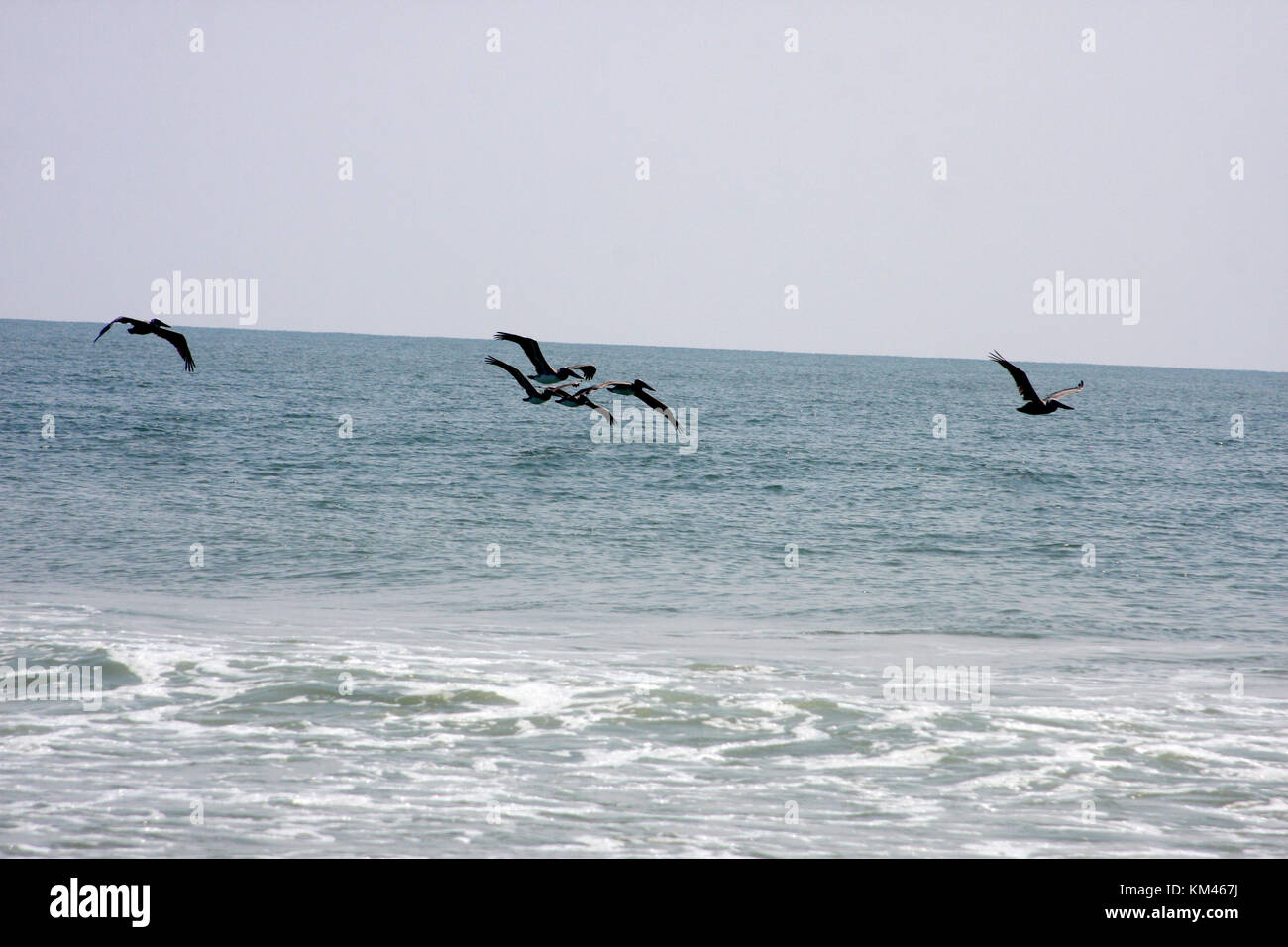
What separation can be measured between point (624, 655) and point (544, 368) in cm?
446

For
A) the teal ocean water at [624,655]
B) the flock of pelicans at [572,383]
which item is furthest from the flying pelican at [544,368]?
the teal ocean water at [624,655]

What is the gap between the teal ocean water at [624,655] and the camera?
444 inches

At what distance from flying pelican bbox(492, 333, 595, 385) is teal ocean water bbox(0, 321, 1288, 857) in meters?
4.12

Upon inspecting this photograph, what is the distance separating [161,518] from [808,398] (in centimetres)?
7848

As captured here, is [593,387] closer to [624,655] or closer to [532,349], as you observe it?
[532,349]

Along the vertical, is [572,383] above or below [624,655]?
above

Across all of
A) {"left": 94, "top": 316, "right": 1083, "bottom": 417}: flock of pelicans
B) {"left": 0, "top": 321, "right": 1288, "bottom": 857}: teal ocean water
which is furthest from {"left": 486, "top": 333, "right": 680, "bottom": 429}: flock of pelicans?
{"left": 0, "top": 321, "right": 1288, "bottom": 857}: teal ocean water

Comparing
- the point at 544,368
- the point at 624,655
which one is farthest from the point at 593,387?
the point at 624,655

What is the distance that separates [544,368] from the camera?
17.2 metres

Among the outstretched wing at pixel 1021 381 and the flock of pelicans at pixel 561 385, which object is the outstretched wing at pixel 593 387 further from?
the outstretched wing at pixel 1021 381
